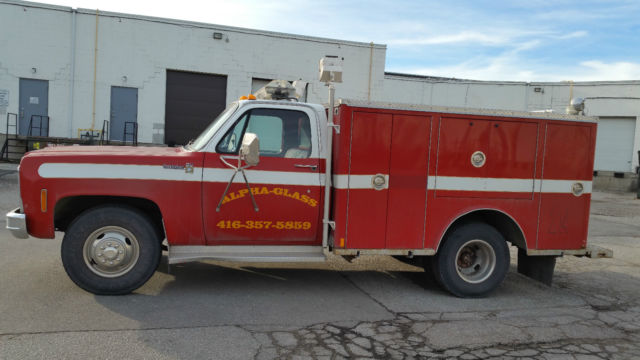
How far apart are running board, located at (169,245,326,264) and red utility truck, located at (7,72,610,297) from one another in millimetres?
15

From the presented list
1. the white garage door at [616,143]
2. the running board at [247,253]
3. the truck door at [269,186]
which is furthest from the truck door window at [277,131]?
the white garage door at [616,143]

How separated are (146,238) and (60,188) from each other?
1.00 m

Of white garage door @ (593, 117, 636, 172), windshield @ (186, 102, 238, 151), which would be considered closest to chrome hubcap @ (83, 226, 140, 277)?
windshield @ (186, 102, 238, 151)

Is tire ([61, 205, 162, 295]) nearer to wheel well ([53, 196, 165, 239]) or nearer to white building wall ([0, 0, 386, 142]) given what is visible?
wheel well ([53, 196, 165, 239])

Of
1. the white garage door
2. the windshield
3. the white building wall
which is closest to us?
the windshield

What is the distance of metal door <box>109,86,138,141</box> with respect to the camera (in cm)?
2070

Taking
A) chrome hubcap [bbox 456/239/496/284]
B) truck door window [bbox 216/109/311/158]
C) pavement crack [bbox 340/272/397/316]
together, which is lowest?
pavement crack [bbox 340/272/397/316]

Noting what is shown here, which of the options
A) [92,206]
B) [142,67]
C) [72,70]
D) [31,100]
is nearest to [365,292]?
[92,206]

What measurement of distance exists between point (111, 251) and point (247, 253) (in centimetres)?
141

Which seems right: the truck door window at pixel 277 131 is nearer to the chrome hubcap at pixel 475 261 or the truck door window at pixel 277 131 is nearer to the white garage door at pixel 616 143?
the chrome hubcap at pixel 475 261

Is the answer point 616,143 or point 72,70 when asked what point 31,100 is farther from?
point 616,143

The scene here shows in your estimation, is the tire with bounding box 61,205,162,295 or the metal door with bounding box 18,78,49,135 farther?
the metal door with bounding box 18,78,49,135

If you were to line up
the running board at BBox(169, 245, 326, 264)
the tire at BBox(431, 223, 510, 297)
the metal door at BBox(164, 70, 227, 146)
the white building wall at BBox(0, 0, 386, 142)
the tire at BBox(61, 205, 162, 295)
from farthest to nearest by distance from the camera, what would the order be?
the metal door at BBox(164, 70, 227, 146) → the white building wall at BBox(0, 0, 386, 142) → the tire at BBox(431, 223, 510, 297) → the running board at BBox(169, 245, 326, 264) → the tire at BBox(61, 205, 162, 295)

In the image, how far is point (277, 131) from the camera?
19.0ft
